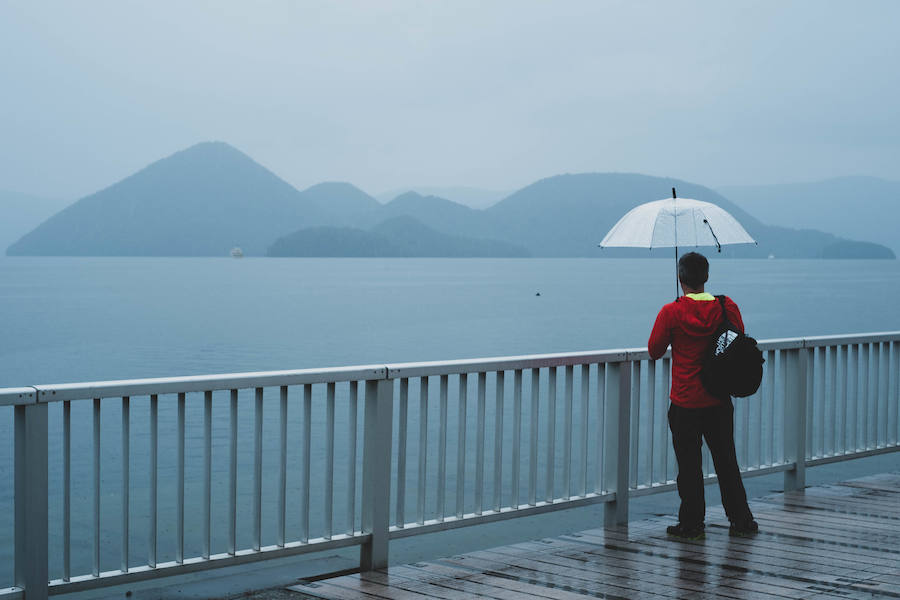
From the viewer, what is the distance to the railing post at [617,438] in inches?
249

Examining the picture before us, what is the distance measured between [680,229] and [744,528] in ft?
5.94

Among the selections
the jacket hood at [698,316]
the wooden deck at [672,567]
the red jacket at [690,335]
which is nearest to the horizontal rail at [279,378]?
the red jacket at [690,335]

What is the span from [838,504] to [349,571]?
3603 millimetres

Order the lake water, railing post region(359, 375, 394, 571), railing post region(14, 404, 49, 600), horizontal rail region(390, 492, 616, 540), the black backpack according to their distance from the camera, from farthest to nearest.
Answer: the lake water, the black backpack, horizontal rail region(390, 492, 616, 540), railing post region(359, 375, 394, 571), railing post region(14, 404, 49, 600)

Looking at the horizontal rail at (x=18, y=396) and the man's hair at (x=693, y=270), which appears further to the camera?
the man's hair at (x=693, y=270)

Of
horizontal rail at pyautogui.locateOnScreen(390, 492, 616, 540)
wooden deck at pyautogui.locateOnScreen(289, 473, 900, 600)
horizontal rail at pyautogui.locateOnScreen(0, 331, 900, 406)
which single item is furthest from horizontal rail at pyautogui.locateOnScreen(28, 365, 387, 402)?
wooden deck at pyautogui.locateOnScreen(289, 473, 900, 600)

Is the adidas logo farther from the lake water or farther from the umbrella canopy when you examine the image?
the lake water

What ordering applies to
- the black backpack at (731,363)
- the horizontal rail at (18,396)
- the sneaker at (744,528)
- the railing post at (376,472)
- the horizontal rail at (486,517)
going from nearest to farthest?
the horizontal rail at (18,396) → the railing post at (376,472) → the horizontal rail at (486,517) → the black backpack at (731,363) → the sneaker at (744,528)

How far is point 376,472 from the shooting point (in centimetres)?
534

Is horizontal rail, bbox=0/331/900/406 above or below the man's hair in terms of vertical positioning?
below

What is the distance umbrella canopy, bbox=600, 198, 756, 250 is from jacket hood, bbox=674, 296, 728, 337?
65 cm

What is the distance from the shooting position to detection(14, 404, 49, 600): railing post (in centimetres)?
422

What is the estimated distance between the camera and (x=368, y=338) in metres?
57.3

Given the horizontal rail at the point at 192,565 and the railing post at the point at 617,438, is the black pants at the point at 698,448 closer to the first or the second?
the railing post at the point at 617,438
